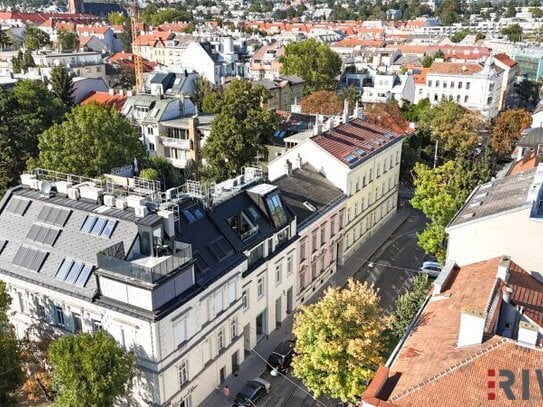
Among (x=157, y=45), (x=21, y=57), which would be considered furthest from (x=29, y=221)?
(x=157, y=45)

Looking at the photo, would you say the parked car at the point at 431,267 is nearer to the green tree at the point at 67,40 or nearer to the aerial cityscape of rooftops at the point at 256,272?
the aerial cityscape of rooftops at the point at 256,272

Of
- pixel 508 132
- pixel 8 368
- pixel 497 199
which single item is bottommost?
pixel 8 368

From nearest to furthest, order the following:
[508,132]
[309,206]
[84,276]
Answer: [84,276] < [309,206] < [508,132]

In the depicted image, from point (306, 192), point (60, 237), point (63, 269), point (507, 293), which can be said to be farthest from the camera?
point (306, 192)

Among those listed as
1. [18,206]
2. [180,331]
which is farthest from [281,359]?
[18,206]

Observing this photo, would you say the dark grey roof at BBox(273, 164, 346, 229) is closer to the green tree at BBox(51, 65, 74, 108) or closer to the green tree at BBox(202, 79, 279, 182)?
the green tree at BBox(202, 79, 279, 182)

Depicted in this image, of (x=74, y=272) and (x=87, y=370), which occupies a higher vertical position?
(x=74, y=272)

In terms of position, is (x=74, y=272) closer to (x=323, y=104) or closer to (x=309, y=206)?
(x=309, y=206)
